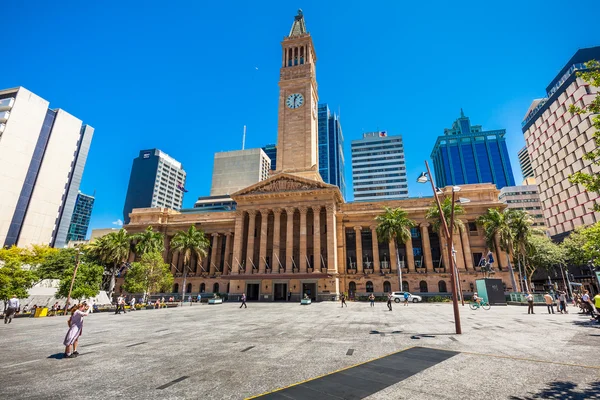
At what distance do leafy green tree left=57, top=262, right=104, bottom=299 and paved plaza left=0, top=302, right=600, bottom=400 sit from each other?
24.7m

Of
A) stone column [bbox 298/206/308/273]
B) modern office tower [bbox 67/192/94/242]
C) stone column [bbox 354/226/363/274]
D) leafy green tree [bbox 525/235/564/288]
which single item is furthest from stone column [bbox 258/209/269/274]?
modern office tower [bbox 67/192/94/242]

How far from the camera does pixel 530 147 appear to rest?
88.5 m

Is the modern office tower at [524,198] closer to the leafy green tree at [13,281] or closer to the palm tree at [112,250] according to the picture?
the palm tree at [112,250]

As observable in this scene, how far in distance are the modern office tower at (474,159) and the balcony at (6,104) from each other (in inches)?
6611

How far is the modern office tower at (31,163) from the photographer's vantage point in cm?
6188

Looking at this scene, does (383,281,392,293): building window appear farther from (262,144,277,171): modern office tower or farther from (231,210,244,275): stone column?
(262,144,277,171): modern office tower

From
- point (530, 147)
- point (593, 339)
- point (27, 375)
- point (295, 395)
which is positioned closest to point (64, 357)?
point (27, 375)

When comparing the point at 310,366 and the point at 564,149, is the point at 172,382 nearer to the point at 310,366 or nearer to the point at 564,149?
the point at 310,366

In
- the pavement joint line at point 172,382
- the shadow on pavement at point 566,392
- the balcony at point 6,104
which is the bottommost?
the pavement joint line at point 172,382

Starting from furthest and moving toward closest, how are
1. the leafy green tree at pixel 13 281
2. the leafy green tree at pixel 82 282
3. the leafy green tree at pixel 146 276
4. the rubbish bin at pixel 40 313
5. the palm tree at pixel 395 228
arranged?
the palm tree at pixel 395 228 < the leafy green tree at pixel 146 276 < the leafy green tree at pixel 82 282 < the leafy green tree at pixel 13 281 < the rubbish bin at pixel 40 313

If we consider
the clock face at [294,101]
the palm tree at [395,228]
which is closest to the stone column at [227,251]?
the palm tree at [395,228]

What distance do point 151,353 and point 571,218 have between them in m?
92.0

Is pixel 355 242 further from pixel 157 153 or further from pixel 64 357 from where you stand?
pixel 157 153

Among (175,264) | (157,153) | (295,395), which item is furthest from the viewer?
(157,153)
